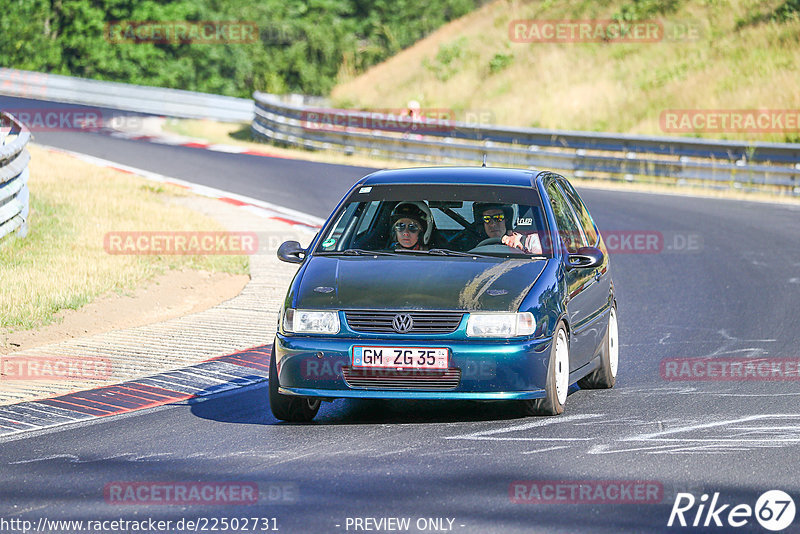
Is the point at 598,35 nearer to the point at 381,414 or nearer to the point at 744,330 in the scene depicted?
the point at 744,330

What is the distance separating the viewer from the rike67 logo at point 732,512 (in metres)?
5.66

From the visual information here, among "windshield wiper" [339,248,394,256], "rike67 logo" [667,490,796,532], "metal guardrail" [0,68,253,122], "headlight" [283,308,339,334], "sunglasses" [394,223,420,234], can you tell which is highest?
"metal guardrail" [0,68,253,122]

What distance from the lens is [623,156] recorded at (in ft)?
89.7

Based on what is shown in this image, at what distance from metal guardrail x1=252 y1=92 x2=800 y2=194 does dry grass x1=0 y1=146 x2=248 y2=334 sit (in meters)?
8.79

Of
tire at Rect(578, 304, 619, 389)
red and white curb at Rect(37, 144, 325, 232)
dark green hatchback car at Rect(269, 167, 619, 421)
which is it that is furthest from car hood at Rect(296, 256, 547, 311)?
red and white curb at Rect(37, 144, 325, 232)

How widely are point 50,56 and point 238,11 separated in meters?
14.3

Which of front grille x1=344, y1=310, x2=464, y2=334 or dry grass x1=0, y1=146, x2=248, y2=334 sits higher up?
front grille x1=344, y1=310, x2=464, y2=334

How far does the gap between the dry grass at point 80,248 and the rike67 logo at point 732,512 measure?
7.07 meters

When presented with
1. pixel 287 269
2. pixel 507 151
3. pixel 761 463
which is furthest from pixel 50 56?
pixel 761 463

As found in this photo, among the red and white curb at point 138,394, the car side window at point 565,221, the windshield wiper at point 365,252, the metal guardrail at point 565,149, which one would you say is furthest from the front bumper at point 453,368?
the metal guardrail at point 565,149

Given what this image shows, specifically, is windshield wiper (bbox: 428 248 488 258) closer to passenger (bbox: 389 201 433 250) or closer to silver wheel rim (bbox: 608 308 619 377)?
passenger (bbox: 389 201 433 250)

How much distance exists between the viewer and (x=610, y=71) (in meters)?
39.4

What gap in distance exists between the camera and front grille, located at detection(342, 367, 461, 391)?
24.8ft

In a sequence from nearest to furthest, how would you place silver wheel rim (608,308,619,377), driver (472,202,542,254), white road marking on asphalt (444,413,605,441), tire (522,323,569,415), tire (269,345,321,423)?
1. white road marking on asphalt (444,413,605,441)
2. tire (522,323,569,415)
3. tire (269,345,321,423)
4. driver (472,202,542,254)
5. silver wheel rim (608,308,619,377)
